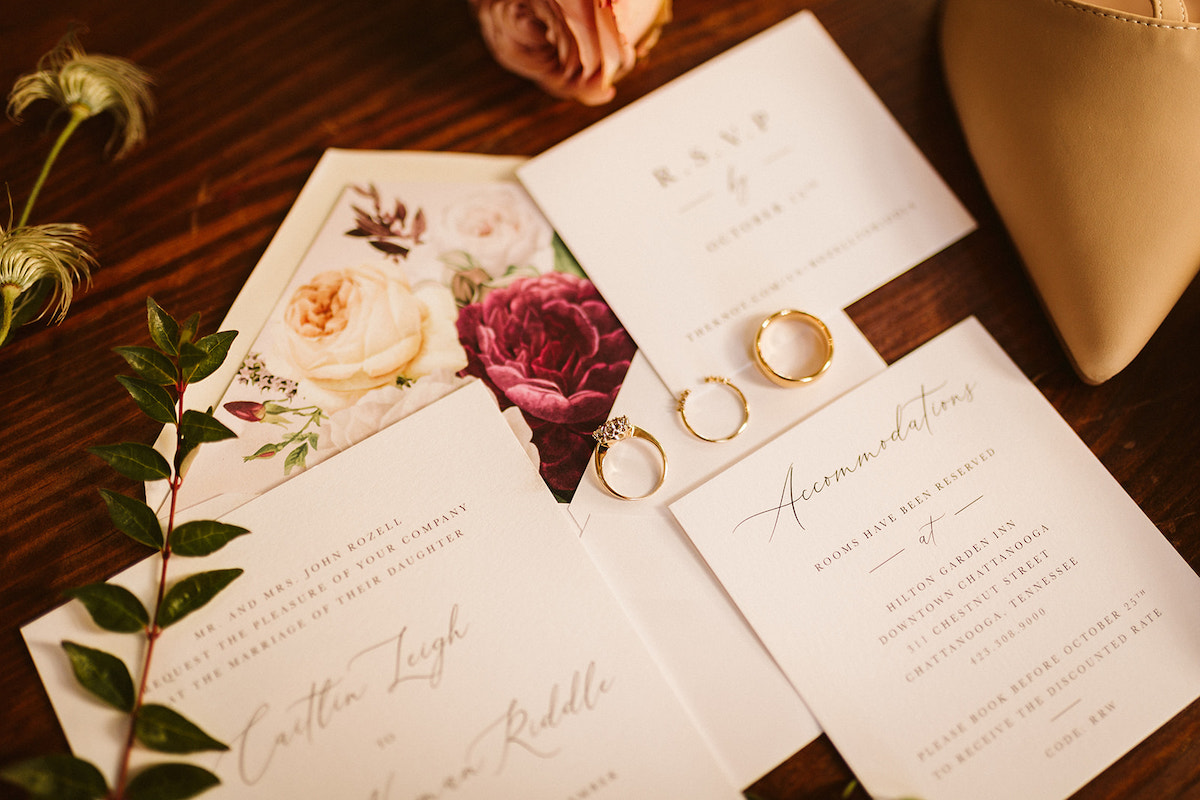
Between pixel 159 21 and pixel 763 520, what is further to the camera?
pixel 159 21

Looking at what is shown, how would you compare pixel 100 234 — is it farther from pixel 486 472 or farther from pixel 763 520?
pixel 763 520

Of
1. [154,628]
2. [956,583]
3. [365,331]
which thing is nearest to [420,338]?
[365,331]

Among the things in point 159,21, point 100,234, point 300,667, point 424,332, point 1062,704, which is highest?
point 159,21

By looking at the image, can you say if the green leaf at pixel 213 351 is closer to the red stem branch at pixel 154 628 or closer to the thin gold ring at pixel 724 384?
the red stem branch at pixel 154 628

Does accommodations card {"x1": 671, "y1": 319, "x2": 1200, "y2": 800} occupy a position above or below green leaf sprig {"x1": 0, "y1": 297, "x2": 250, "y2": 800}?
below

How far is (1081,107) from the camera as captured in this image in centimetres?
53

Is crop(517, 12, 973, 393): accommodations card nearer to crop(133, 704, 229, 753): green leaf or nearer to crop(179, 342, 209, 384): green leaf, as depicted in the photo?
crop(179, 342, 209, 384): green leaf

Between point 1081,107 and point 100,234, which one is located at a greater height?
point 100,234

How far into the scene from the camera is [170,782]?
45cm

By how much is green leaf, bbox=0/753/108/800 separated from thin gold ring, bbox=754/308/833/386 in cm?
50

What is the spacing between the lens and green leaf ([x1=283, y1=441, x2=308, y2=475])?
0.53 metres

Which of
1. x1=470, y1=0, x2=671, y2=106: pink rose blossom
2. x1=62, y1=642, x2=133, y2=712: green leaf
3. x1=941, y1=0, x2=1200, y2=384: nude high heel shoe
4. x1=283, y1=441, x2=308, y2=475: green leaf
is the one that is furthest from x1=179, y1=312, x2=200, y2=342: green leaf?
x1=941, y1=0, x2=1200, y2=384: nude high heel shoe

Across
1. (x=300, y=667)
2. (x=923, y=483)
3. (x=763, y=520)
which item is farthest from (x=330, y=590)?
(x=923, y=483)

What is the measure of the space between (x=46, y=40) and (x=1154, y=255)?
901mm
